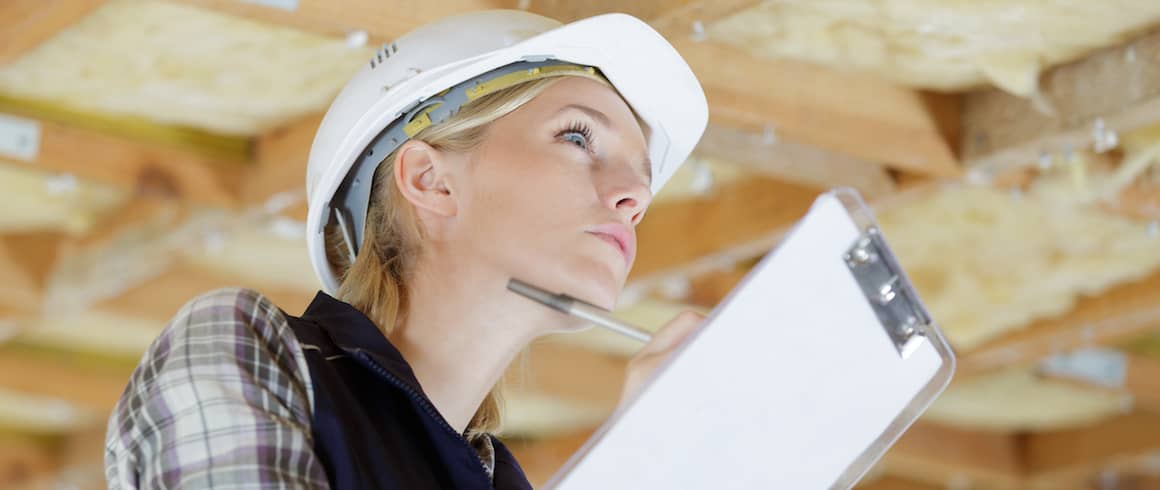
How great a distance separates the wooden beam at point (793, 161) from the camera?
2.95m

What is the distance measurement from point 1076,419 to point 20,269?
10.7 ft

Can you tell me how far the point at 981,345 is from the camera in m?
4.24

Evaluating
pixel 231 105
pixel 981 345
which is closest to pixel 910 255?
pixel 981 345

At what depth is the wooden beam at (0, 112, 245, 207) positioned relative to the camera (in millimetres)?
3237

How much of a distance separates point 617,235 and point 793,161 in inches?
58.7

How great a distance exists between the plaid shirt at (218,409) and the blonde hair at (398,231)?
267mm

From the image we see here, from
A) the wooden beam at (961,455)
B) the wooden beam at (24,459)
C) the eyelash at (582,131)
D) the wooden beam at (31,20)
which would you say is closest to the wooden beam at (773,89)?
the wooden beam at (31,20)

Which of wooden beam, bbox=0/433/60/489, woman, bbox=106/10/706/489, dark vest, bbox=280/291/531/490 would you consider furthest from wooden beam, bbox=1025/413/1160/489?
dark vest, bbox=280/291/531/490

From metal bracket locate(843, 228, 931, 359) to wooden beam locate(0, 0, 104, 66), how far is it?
1.50 metres

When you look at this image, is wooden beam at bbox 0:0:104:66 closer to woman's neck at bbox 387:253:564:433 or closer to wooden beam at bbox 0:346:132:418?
woman's neck at bbox 387:253:564:433

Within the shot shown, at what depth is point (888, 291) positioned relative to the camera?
1.37 metres

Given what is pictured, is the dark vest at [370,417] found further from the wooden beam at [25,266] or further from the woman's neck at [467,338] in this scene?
the wooden beam at [25,266]

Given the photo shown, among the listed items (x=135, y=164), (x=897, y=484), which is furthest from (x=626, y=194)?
(x=897, y=484)

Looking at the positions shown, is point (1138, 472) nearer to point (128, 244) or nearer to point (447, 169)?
point (128, 244)
